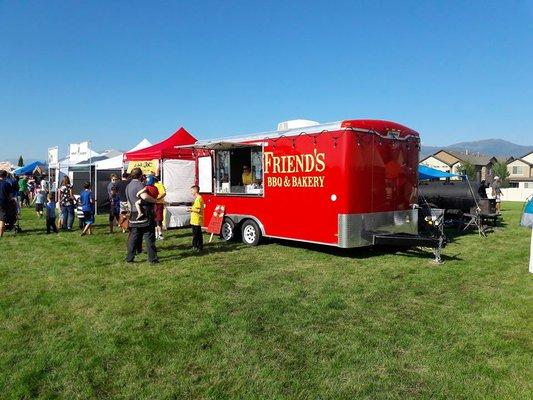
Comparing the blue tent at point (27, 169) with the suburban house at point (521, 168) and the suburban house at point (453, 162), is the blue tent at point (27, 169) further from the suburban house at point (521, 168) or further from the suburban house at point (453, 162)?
the suburban house at point (521, 168)

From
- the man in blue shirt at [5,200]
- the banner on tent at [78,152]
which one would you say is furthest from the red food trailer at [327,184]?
the banner on tent at [78,152]

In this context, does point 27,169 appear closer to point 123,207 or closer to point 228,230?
point 123,207

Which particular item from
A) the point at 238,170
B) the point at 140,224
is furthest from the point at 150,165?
the point at 140,224

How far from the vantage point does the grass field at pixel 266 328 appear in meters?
3.57

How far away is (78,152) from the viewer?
21.3 m

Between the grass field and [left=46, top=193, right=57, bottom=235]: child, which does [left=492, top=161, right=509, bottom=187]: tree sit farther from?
[left=46, top=193, right=57, bottom=235]: child

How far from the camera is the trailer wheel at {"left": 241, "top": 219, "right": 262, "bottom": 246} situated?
10016 mm

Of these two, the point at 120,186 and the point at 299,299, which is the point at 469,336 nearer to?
the point at 299,299

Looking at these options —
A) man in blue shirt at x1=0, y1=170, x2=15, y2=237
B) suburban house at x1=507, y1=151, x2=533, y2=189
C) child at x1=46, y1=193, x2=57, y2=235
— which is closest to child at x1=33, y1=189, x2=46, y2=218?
child at x1=46, y1=193, x2=57, y2=235

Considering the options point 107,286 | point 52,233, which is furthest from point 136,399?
point 52,233

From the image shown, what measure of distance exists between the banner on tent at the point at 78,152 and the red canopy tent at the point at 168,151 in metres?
7.27

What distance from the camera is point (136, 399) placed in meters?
3.35

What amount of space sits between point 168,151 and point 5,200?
452 centimetres

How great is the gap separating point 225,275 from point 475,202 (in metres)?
9.81
